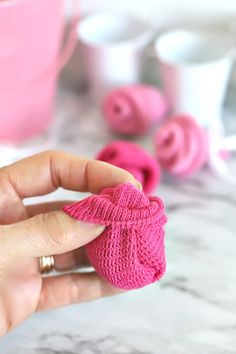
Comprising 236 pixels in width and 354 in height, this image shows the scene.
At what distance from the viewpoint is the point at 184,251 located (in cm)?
66

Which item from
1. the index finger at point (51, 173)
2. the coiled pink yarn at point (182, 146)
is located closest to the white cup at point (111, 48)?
the coiled pink yarn at point (182, 146)

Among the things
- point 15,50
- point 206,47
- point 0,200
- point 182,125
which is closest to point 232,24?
point 206,47

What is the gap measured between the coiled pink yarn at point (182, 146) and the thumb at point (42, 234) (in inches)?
10.3

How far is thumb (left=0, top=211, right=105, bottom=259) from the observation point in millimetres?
490

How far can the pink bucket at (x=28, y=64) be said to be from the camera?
727 mm

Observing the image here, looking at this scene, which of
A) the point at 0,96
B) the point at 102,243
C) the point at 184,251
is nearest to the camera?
the point at 102,243

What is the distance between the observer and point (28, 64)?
78 cm

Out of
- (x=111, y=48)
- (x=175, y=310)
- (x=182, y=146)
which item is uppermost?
(x=111, y=48)

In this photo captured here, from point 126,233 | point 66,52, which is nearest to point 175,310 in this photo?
point 126,233

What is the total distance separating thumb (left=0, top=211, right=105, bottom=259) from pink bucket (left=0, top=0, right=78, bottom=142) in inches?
12.4

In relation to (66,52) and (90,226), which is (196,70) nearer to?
(66,52)

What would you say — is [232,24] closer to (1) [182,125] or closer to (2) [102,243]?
(1) [182,125]

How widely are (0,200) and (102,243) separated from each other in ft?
0.39

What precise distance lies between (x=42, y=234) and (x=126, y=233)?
0.07 metres
